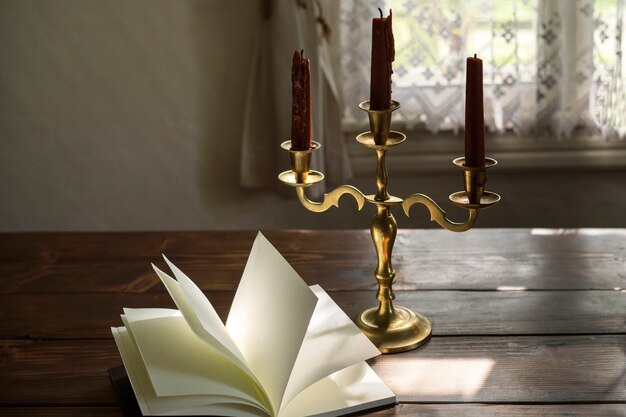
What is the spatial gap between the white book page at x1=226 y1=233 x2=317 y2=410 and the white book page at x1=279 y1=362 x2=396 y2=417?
0.05 metres

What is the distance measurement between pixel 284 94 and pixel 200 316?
145 cm

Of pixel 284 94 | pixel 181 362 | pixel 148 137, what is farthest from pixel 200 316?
pixel 148 137

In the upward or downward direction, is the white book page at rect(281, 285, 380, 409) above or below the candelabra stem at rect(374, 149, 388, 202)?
below

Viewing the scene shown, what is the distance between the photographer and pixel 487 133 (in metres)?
2.53

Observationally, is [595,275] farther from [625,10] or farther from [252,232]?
[625,10]

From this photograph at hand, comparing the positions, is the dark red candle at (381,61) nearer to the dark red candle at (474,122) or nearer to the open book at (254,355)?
the dark red candle at (474,122)

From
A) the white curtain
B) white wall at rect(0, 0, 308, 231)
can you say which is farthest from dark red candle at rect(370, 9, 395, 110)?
white wall at rect(0, 0, 308, 231)

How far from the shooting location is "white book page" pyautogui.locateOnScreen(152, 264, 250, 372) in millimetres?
998

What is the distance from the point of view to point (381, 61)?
1051mm

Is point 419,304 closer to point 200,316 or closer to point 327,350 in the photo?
point 327,350

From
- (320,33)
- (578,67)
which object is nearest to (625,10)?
(578,67)

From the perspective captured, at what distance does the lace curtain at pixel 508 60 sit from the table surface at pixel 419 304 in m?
0.93

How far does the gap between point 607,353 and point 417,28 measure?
1.46 meters

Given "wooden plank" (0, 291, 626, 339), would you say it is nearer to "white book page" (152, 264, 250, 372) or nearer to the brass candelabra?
the brass candelabra
